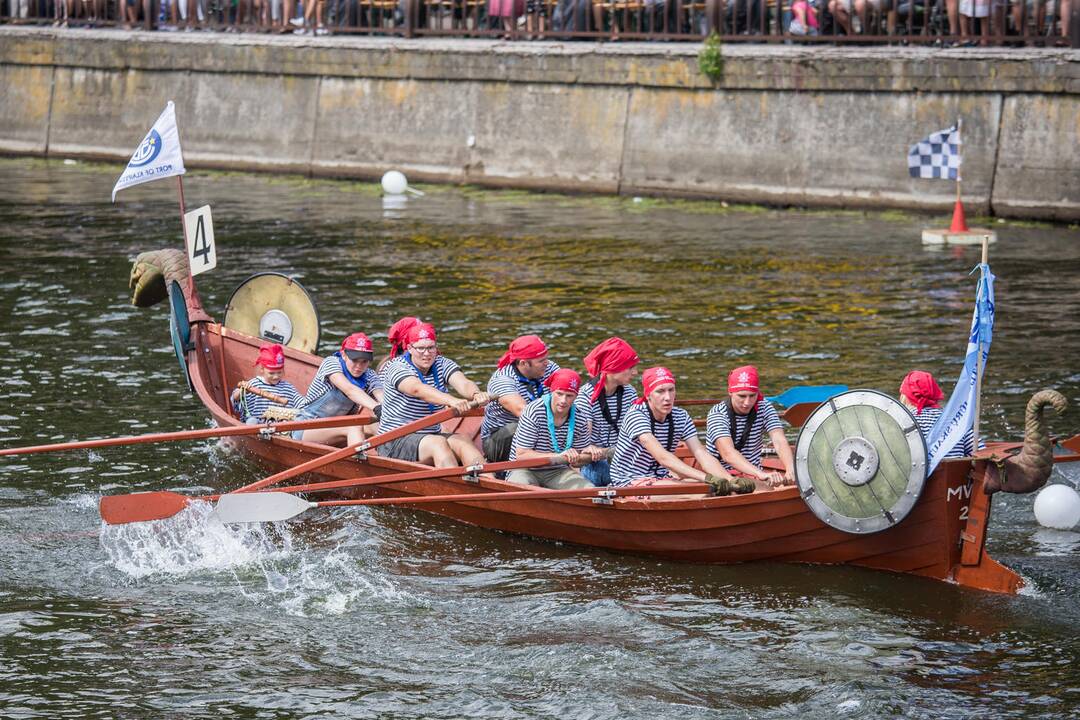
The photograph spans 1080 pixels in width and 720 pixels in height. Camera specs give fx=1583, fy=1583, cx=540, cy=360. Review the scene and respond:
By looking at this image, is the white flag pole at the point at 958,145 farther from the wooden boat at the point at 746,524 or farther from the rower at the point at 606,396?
the rower at the point at 606,396

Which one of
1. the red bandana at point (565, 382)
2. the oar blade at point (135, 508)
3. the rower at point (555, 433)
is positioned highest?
the red bandana at point (565, 382)

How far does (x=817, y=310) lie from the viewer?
18562 mm

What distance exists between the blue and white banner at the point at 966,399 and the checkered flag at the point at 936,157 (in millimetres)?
12237

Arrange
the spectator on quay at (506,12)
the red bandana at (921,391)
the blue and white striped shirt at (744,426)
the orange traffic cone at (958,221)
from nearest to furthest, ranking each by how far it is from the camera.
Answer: the red bandana at (921,391)
the blue and white striped shirt at (744,426)
the orange traffic cone at (958,221)
the spectator on quay at (506,12)

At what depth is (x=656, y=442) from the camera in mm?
11055

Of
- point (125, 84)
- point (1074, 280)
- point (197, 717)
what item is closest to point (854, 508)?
point (197, 717)

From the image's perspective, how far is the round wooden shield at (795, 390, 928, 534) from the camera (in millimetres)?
9891

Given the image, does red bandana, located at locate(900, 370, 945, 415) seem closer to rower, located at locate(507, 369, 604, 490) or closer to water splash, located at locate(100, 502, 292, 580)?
rower, located at locate(507, 369, 604, 490)

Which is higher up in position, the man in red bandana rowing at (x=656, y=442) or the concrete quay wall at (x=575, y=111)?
the concrete quay wall at (x=575, y=111)

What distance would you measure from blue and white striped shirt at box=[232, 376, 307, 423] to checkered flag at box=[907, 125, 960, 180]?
11.1 m

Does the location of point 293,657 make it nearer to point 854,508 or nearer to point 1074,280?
point 854,508

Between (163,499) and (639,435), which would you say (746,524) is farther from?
(163,499)

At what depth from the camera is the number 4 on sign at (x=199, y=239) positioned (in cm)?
1538

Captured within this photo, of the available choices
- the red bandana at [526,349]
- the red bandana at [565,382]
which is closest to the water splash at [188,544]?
the red bandana at [526,349]
